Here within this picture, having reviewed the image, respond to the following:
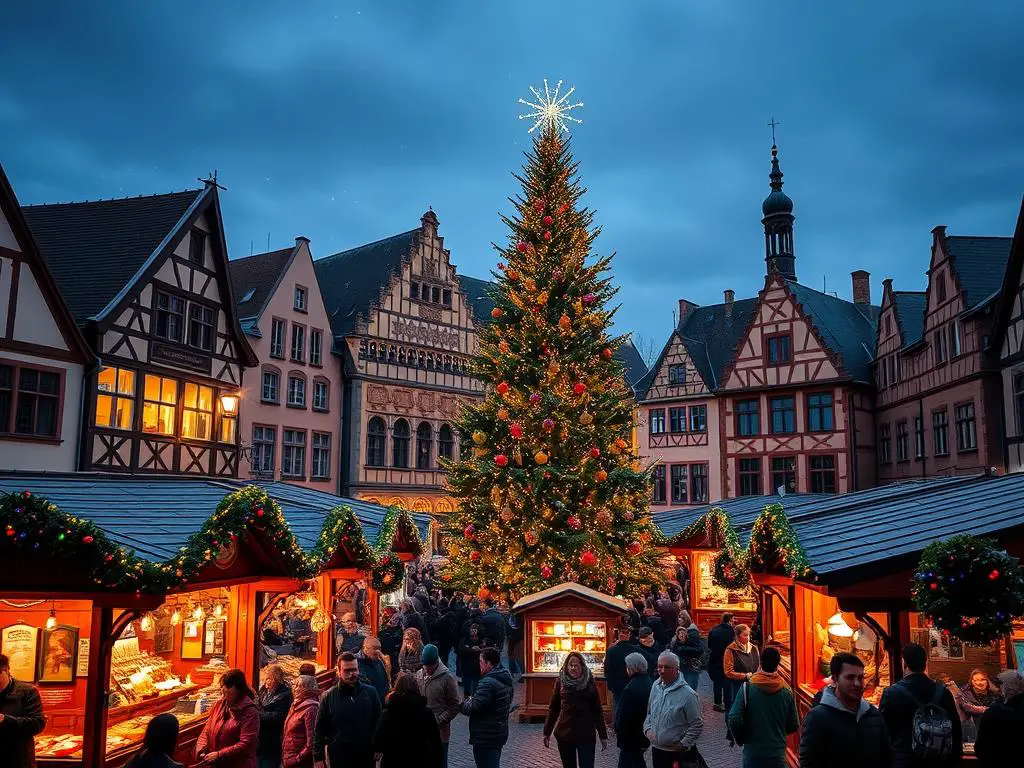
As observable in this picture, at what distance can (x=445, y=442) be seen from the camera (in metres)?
40.0

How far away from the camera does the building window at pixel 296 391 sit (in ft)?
109

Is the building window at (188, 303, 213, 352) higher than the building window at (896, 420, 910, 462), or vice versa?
the building window at (188, 303, 213, 352)

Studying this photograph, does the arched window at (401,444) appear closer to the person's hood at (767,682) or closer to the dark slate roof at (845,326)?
the dark slate roof at (845,326)

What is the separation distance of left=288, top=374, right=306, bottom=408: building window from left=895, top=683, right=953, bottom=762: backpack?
95.0 feet

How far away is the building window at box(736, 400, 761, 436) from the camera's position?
35.1 m

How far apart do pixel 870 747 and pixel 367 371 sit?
1255 inches

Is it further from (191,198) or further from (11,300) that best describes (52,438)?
(191,198)

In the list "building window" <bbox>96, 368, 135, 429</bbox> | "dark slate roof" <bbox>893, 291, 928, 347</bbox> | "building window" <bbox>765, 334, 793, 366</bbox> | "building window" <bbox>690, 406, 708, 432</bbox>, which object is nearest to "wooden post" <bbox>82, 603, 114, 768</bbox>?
"building window" <bbox>96, 368, 135, 429</bbox>

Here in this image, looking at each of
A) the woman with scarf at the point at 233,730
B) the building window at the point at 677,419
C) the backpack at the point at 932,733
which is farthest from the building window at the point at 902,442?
the woman with scarf at the point at 233,730

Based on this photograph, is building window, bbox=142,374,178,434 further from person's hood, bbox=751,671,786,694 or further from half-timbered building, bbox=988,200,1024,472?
half-timbered building, bbox=988,200,1024,472

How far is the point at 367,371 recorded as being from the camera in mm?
36156

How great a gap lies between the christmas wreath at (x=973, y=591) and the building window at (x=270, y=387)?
89.2ft

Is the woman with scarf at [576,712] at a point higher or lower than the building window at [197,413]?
lower

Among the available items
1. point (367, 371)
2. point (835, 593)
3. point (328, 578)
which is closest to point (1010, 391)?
point (835, 593)
